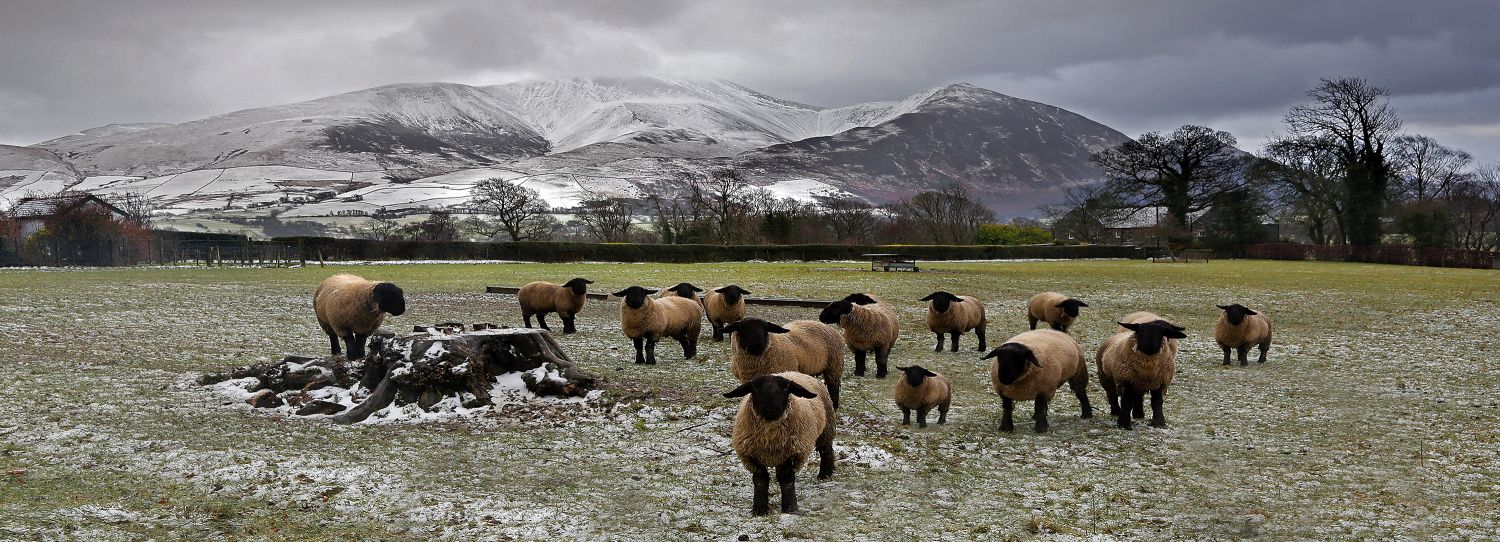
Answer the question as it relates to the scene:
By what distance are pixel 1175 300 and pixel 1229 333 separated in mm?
13042

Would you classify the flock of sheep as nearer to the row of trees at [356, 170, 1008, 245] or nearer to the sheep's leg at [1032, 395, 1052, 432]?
the sheep's leg at [1032, 395, 1052, 432]

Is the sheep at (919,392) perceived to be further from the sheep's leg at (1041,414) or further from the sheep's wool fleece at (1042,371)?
the sheep's leg at (1041,414)

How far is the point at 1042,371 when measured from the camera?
928 cm

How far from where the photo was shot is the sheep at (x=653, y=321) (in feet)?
46.1

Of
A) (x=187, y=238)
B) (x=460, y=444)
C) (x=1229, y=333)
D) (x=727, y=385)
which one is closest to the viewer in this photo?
(x=460, y=444)

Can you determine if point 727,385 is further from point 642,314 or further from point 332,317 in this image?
point 332,317

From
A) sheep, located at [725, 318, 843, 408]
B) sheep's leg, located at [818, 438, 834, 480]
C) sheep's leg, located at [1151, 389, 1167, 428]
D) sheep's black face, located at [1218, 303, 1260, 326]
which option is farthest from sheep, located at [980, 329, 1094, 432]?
sheep's black face, located at [1218, 303, 1260, 326]

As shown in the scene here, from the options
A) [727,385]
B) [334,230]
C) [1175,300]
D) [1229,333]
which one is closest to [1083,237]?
[1175,300]

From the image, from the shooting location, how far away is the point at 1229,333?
48.4 ft

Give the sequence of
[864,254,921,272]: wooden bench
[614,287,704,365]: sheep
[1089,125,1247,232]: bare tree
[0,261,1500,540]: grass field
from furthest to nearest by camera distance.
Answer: [1089,125,1247,232]: bare tree
[864,254,921,272]: wooden bench
[614,287,704,365]: sheep
[0,261,1500,540]: grass field

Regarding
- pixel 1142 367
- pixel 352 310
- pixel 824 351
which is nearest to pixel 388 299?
pixel 352 310

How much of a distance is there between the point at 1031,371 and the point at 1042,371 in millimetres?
128

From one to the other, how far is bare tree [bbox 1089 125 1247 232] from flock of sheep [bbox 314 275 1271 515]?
7026 cm

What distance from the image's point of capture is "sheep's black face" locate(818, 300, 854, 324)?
12516 mm
